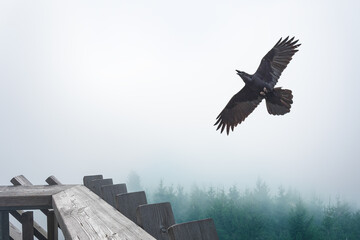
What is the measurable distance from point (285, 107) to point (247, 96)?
0.96 metres

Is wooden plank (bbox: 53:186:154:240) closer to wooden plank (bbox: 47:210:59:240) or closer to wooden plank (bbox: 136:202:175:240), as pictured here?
wooden plank (bbox: 136:202:175:240)

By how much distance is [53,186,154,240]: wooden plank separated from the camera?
2.05 metres

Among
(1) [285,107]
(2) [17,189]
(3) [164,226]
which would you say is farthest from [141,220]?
(1) [285,107]

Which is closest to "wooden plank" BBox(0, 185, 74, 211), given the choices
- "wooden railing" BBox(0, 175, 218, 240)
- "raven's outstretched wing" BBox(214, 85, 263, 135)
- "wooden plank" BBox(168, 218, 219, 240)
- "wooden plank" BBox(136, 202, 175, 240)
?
"wooden railing" BBox(0, 175, 218, 240)

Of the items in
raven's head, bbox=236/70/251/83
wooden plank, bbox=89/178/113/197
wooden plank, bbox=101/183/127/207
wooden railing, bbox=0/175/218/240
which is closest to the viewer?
wooden railing, bbox=0/175/218/240

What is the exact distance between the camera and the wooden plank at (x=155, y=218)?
7.02ft

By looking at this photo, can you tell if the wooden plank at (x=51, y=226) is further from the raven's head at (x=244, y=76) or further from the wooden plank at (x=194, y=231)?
the raven's head at (x=244, y=76)

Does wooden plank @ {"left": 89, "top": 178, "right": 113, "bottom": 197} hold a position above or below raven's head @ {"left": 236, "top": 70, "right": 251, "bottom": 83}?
below

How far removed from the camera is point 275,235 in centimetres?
4591

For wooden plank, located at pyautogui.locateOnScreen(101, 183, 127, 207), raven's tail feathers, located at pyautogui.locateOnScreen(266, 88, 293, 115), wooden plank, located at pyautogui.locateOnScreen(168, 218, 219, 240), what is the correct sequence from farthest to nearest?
raven's tail feathers, located at pyautogui.locateOnScreen(266, 88, 293, 115) < wooden plank, located at pyautogui.locateOnScreen(101, 183, 127, 207) < wooden plank, located at pyautogui.locateOnScreen(168, 218, 219, 240)

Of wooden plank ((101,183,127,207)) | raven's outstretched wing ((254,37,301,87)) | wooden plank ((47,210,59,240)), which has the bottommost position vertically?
wooden plank ((47,210,59,240))

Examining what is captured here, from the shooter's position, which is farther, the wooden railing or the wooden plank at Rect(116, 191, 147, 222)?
the wooden plank at Rect(116, 191, 147, 222)

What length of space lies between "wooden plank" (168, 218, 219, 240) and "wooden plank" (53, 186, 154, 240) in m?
0.22

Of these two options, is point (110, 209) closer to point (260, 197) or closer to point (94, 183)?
point (94, 183)
